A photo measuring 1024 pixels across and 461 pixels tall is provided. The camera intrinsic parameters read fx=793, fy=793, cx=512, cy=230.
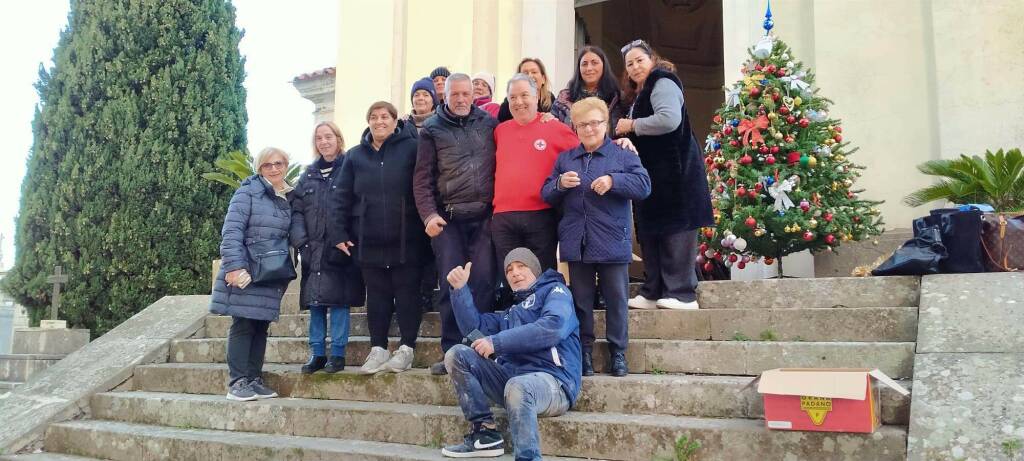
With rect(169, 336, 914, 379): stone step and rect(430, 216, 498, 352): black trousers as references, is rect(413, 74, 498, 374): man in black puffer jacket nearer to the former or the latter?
rect(430, 216, 498, 352): black trousers

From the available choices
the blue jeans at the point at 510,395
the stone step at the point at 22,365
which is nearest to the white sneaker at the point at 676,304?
the blue jeans at the point at 510,395

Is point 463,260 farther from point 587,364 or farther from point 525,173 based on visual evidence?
point 587,364

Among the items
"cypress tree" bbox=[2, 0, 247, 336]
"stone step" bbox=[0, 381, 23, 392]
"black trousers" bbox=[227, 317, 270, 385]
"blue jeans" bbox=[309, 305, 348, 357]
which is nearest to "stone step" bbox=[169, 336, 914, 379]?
"blue jeans" bbox=[309, 305, 348, 357]

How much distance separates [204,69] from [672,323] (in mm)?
6930

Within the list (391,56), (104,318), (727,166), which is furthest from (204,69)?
(727,166)

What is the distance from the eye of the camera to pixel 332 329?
4941mm

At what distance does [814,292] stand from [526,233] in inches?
72.5


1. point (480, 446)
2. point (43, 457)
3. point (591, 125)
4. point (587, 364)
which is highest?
point (591, 125)

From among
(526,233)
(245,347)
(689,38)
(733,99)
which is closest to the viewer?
(526,233)

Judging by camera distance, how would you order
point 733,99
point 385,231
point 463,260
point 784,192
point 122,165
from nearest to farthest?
point 463,260, point 385,231, point 784,192, point 733,99, point 122,165

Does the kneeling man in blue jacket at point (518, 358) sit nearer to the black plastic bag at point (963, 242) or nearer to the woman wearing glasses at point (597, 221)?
the woman wearing glasses at point (597, 221)

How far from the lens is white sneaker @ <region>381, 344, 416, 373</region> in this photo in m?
4.67

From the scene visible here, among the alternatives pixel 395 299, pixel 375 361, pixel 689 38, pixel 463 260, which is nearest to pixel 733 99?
pixel 463 260

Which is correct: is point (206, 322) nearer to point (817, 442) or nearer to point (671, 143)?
point (671, 143)
